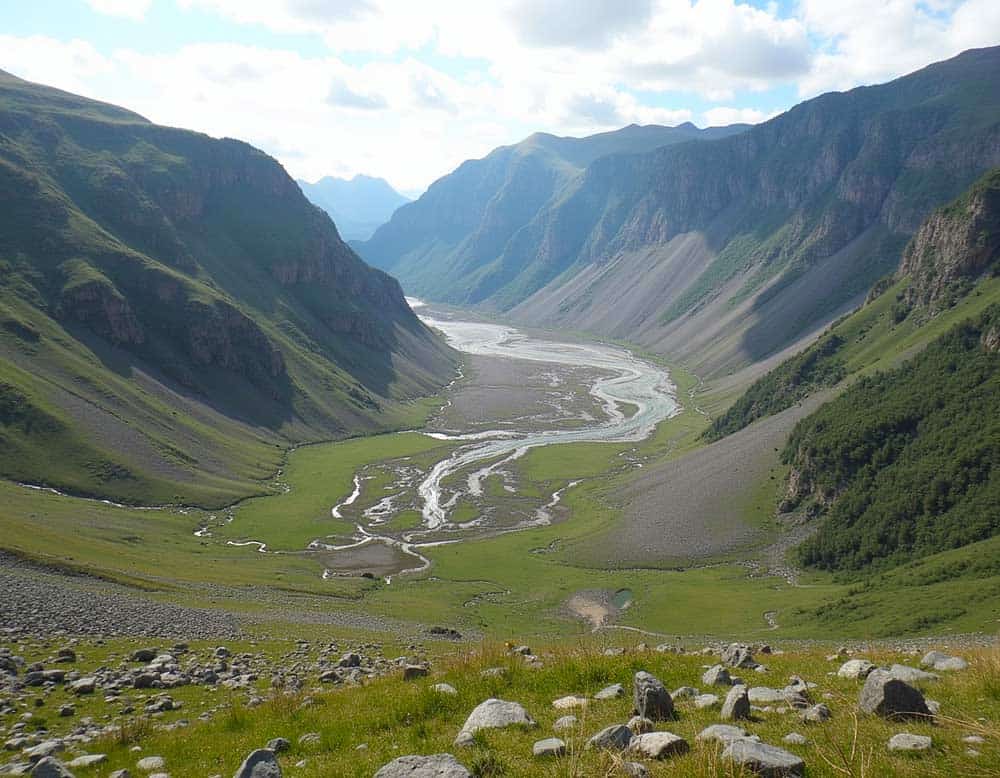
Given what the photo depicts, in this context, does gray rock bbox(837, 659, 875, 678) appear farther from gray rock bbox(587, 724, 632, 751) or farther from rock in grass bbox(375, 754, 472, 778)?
rock in grass bbox(375, 754, 472, 778)

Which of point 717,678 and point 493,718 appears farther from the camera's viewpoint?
point 717,678

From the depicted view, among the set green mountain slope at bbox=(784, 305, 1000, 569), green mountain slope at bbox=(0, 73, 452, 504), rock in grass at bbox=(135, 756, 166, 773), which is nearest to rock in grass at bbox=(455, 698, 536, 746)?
rock in grass at bbox=(135, 756, 166, 773)

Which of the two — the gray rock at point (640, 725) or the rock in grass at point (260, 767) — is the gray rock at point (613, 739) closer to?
the gray rock at point (640, 725)

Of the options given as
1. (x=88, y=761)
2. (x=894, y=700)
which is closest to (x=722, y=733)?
(x=894, y=700)

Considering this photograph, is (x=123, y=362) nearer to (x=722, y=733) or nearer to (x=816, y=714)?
(x=722, y=733)

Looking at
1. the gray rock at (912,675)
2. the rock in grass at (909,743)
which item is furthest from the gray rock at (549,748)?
the gray rock at (912,675)


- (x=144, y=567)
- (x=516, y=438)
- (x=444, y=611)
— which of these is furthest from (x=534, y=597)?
(x=516, y=438)
